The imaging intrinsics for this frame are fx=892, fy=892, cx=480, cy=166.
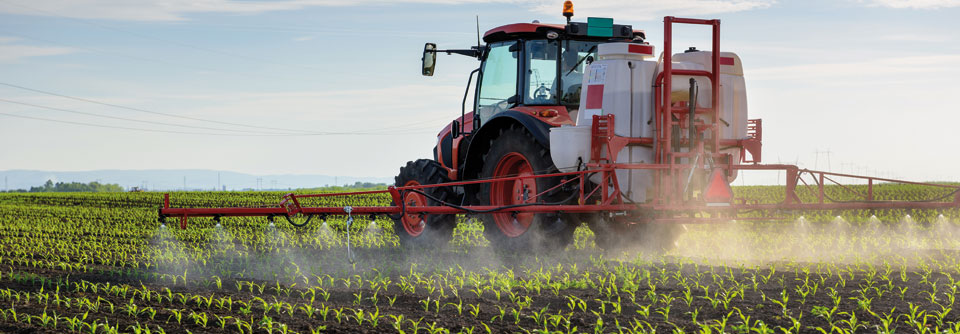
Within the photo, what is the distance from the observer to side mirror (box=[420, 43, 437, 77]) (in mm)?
10398

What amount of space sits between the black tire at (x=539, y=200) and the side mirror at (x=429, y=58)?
1.21 meters

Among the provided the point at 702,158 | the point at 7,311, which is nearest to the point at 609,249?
the point at 702,158

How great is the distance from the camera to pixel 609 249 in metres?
10.3

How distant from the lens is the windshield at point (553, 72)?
980cm

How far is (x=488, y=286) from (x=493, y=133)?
2.84m

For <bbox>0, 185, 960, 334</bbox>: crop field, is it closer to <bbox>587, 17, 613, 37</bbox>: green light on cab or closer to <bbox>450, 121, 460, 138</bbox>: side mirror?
<bbox>450, 121, 460, 138</bbox>: side mirror

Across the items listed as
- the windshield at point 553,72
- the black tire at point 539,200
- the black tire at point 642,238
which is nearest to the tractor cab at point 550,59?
the windshield at point 553,72

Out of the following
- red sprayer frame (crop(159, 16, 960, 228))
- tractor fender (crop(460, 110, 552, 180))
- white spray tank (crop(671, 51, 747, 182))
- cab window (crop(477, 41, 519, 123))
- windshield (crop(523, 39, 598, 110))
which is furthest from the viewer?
cab window (crop(477, 41, 519, 123))

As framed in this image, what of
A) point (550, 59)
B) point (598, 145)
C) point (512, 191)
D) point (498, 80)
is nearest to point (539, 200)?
point (598, 145)

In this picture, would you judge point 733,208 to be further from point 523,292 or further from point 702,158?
point 523,292

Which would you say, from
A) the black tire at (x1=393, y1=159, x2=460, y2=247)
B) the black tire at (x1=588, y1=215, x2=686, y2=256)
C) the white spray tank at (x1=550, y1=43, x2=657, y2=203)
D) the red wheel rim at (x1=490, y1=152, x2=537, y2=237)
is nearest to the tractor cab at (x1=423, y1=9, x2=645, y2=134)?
the red wheel rim at (x1=490, y1=152, x2=537, y2=237)

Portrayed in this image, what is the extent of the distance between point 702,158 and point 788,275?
53.2 inches

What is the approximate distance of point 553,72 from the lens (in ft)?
32.5

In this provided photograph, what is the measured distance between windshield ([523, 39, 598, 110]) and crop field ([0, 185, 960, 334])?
5.68 feet
